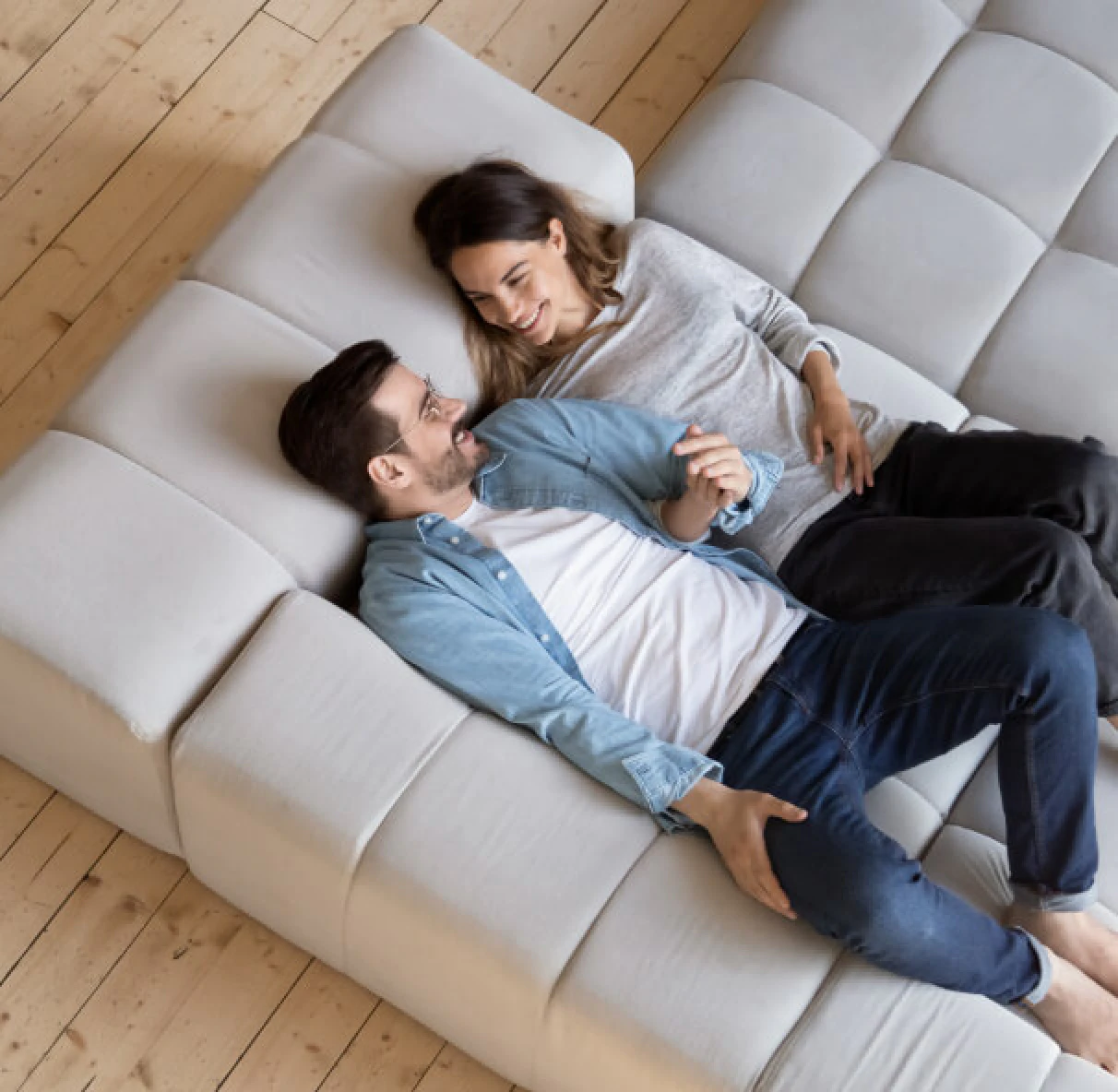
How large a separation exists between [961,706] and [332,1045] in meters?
0.94

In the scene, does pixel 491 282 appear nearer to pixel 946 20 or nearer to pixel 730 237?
pixel 730 237

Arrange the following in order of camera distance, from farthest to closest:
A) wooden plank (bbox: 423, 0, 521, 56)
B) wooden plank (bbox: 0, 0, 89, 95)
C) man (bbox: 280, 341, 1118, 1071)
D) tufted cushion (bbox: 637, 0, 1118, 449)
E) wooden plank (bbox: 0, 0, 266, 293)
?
wooden plank (bbox: 423, 0, 521, 56)
wooden plank (bbox: 0, 0, 89, 95)
wooden plank (bbox: 0, 0, 266, 293)
tufted cushion (bbox: 637, 0, 1118, 449)
man (bbox: 280, 341, 1118, 1071)

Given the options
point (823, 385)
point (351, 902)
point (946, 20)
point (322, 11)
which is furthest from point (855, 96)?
point (351, 902)

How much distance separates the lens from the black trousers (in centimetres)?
172

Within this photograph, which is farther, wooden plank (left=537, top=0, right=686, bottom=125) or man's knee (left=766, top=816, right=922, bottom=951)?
wooden plank (left=537, top=0, right=686, bottom=125)

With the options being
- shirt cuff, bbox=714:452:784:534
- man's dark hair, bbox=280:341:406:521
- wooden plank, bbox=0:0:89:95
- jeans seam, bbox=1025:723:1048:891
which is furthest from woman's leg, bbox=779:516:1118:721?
wooden plank, bbox=0:0:89:95

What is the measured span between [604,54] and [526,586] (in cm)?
146

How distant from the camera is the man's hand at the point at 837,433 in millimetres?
1886

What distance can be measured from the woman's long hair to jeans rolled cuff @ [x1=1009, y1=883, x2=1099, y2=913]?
0.94 metres

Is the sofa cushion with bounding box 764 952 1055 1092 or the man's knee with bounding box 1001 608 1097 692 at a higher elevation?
the man's knee with bounding box 1001 608 1097 692

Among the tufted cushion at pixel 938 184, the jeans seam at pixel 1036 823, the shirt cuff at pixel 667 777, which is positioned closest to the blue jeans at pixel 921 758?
the jeans seam at pixel 1036 823

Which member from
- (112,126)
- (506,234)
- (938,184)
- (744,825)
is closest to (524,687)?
(744,825)

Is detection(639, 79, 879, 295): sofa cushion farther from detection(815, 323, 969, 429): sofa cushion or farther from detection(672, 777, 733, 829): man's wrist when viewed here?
detection(672, 777, 733, 829): man's wrist

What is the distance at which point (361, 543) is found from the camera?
1820 millimetres
